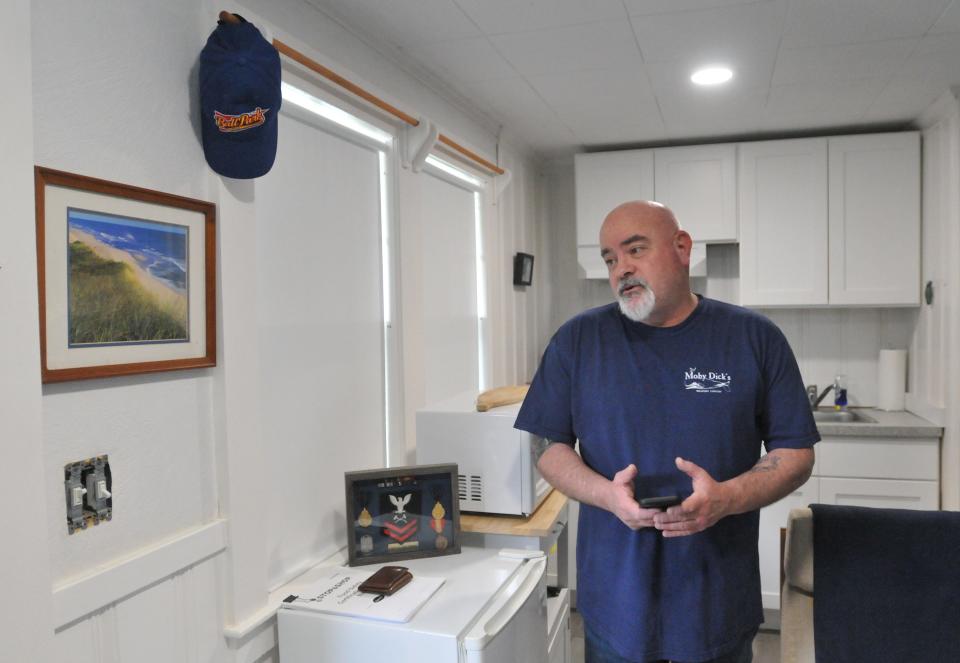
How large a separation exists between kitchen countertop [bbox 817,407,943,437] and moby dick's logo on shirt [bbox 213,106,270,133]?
2971 millimetres

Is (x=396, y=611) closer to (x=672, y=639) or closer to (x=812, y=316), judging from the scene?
(x=672, y=639)

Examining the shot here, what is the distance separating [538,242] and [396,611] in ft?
9.84

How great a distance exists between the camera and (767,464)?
1.45m

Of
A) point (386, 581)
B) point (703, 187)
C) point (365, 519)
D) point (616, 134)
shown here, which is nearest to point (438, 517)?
point (365, 519)

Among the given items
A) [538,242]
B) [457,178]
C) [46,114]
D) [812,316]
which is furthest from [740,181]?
[46,114]

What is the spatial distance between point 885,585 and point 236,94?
Answer: 1.62 metres

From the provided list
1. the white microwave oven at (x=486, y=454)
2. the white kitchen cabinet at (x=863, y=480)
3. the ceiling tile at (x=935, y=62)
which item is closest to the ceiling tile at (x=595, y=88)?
the ceiling tile at (x=935, y=62)

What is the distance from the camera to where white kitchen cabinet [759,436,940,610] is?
3400 millimetres

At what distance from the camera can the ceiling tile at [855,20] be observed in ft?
6.92

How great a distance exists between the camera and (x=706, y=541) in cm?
146

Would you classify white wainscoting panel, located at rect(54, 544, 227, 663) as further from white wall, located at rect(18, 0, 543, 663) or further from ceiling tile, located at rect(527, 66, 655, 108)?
ceiling tile, located at rect(527, 66, 655, 108)

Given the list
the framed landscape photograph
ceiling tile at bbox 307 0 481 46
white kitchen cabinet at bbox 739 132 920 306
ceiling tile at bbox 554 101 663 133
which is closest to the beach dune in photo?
the framed landscape photograph

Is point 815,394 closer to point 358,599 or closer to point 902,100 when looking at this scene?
point 902,100

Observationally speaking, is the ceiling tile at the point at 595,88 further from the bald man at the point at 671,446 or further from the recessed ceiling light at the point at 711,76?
the bald man at the point at 671,446
